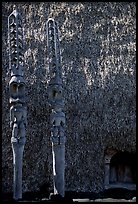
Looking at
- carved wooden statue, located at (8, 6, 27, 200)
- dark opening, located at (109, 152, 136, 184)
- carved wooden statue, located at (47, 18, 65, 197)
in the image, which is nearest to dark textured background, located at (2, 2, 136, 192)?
dark opening, located at (109, 152, 136, 184)

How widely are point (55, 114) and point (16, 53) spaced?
A: 1144 mm

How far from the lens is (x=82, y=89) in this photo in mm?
9344

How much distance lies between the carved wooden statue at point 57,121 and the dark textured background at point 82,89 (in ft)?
9.31

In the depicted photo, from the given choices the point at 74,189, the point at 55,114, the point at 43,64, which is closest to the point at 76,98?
the point at 43,64

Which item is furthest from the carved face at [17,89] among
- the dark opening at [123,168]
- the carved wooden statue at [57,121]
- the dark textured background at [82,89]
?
the dark opening at [123,168]

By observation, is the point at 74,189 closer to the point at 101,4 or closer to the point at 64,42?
the point at 64,42

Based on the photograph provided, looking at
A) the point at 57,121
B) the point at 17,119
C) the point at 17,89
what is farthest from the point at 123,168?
the point at 17,89

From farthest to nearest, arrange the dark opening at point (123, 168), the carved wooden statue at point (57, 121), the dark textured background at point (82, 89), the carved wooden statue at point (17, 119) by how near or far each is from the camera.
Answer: the dark opening at point (123, 168), the dark textured background at point (82, 89), the carved wooden statue at point (57, 121), the carved wooden statue at point (17, 119)

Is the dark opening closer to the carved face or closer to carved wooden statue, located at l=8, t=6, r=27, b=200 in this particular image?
carved wooden statue, located at l=8, t=6, r=27, b=200

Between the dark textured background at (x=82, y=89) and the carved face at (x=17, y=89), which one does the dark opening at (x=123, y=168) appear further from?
the carved face at (x=17, y=89)

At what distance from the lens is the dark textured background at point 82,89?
9.02 meters

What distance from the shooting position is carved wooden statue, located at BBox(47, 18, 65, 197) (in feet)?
20.1

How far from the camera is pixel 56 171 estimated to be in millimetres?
6113

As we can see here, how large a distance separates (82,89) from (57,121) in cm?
323
